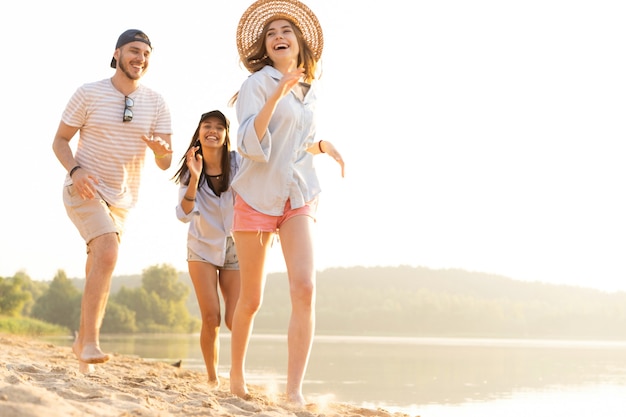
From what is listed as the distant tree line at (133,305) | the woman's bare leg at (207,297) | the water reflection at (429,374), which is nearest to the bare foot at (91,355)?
the woman's bare leg at (207,297)

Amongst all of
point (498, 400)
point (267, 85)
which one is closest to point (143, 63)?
point (267, 85)

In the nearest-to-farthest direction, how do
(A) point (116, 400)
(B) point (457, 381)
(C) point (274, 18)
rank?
1. (A) point (116, 400)
2. (C) point (274, 18)
3. (B) point (457, 381)

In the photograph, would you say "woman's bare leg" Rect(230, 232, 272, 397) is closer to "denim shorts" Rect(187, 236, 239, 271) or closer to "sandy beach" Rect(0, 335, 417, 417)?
"sandy beach" Rect(0, 335, 417, 417)

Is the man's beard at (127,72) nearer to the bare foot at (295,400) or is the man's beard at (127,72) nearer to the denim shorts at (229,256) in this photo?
the denim shorts at (229,256)

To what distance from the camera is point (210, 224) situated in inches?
236

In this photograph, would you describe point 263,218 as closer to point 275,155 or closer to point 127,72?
point 275,155

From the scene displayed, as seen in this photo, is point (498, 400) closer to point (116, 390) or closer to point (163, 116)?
point (163, 116)

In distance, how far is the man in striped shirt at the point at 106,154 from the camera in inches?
204

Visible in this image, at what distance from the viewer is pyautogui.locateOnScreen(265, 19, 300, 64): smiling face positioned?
473 cm

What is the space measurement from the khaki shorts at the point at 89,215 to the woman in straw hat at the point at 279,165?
1008 millimetres

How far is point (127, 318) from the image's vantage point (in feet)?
93.1

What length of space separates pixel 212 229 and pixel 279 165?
159 cm

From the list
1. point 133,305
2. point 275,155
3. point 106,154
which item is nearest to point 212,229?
point 106,154

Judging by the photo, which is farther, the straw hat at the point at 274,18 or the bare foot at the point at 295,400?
the straw hat at the point at 274,18
